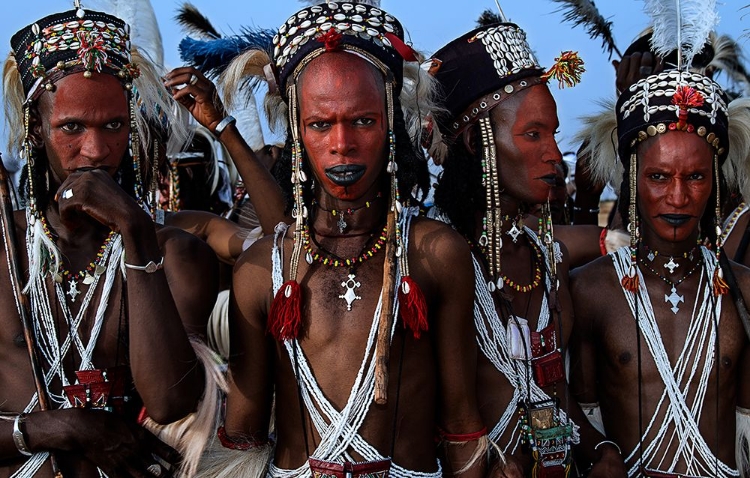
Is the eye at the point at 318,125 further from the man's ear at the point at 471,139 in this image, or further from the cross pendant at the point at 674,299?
the cross pendant at the point at 674,299

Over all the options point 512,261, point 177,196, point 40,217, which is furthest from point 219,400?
point 177,196

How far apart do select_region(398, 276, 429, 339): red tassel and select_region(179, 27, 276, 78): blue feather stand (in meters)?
1.17

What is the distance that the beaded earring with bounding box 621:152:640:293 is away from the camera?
12.6 ft

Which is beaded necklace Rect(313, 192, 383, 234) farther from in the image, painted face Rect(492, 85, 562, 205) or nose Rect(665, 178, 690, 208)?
nose Rect(665, 178, 690, 208)

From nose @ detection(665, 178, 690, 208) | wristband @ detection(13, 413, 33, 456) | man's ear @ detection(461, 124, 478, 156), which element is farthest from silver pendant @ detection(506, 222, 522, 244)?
wristband @ detection(13, 413, 33, 456)

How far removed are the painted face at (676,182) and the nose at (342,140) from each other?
1.69 meters

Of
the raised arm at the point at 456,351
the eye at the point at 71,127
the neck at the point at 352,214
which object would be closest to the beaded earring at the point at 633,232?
the raised arm at the point at 456,351

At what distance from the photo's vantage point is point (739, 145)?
424cm

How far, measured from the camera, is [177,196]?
702 centimetres

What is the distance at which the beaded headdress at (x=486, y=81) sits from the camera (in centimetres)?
350

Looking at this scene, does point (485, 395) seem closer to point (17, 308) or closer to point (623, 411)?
point (623, 411)

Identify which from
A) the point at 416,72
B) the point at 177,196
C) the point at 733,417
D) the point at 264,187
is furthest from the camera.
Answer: the point at 177,196

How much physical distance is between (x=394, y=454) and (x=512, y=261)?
42.8 inches

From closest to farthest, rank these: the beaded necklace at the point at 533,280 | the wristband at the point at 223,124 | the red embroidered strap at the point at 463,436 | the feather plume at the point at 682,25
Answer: the red embroidered strap at the point at 463,436
the wristband at the point at 223,124
the beaded necklace at the point at 533,280
the feather plume at the point at 682,25
